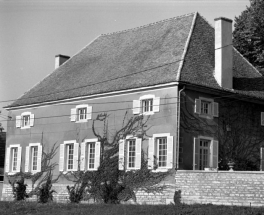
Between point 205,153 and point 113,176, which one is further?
point 113,176

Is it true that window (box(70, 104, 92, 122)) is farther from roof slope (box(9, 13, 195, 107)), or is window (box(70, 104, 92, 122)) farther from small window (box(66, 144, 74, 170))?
small window (box(66, 144, 74, 170))

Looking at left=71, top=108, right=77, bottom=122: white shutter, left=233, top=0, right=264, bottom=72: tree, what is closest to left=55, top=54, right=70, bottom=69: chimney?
left=71, top=108, right=77, bottom=122: white shutter

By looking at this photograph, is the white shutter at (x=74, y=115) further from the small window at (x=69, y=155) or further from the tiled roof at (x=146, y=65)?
the small window at (x=69, y=155)

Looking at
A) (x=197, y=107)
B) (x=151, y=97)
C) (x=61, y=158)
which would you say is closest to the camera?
(x=197, y=107)

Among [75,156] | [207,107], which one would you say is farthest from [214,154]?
[75,156]

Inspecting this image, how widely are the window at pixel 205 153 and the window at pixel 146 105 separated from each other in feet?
8.92

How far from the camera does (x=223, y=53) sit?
3378cm

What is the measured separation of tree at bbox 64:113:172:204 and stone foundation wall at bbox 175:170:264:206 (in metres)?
1.45

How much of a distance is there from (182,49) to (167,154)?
6.55 metres

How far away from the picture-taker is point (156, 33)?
38812mm

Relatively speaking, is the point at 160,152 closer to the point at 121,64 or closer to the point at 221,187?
the point at 221,187

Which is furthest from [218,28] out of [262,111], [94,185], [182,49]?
[94,185]

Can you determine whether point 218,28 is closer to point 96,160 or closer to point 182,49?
point 182,49

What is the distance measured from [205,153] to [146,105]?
3999 millimetres
